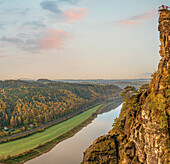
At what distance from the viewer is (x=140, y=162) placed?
1264cm

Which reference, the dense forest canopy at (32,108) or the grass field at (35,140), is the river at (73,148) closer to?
the grass field at (35,140)

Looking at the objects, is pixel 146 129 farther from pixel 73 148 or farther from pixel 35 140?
pixel 35 140

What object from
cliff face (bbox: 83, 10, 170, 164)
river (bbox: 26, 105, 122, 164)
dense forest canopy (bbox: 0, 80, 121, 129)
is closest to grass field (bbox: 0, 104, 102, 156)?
river (bbox: 26, 105, 122, 164)

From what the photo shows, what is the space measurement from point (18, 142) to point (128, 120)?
54083 millimetres

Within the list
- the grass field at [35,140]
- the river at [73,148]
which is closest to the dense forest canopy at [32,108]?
the grass field at [35,140]

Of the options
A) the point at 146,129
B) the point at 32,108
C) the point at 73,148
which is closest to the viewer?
the point at 146,129

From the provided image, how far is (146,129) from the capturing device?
12.2m

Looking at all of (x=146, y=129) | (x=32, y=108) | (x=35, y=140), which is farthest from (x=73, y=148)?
(x=32, y=108)

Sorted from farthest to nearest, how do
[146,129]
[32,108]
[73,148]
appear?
[32,108], [73,148], [146,129]

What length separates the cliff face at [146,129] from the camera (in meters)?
11.6

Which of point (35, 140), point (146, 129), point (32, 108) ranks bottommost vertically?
point (35, 140)

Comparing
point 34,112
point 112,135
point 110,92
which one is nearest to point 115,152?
point 112,135

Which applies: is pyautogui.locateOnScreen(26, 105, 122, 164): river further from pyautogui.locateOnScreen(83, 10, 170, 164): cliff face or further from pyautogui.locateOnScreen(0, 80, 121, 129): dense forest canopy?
pyautogui.locateOnScreen(83, 10, 170, 164): cliff face

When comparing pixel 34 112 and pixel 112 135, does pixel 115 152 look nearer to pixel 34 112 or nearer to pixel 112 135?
pixel 112 135
